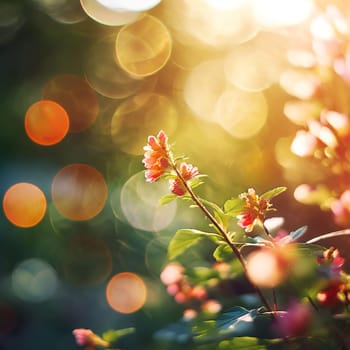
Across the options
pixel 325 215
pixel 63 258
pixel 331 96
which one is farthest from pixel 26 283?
pixel 331 96

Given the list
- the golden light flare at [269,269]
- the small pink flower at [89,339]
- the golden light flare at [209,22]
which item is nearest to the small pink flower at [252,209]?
the golden light flare at [269,269]

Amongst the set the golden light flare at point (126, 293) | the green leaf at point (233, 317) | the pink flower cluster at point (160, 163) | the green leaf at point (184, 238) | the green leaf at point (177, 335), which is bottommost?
the golden light flare at point (126, 293)

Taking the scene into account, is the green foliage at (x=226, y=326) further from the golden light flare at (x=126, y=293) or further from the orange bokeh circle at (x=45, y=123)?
Result: the orange bokeh circle at (x=45, y=123)

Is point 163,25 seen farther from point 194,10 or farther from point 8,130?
point 8,130

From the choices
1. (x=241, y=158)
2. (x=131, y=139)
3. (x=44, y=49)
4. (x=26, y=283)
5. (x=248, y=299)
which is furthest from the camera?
(x=44, y=49)

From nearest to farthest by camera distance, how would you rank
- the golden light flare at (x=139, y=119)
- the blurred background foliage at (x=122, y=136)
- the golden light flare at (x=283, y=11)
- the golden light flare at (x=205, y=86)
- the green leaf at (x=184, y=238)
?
the green leaf at (x=184, y=238) → the golden light flare at (x=283, y=11) → the blurred background foliage at (x=122, y=136) → the golden light flare at (x=205, y=86) → the golden light flare at (x=139, y=119)

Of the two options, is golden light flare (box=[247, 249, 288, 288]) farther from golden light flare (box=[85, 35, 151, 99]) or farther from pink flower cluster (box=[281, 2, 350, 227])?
golden light flare (box=[85, 35, 151, 99])
